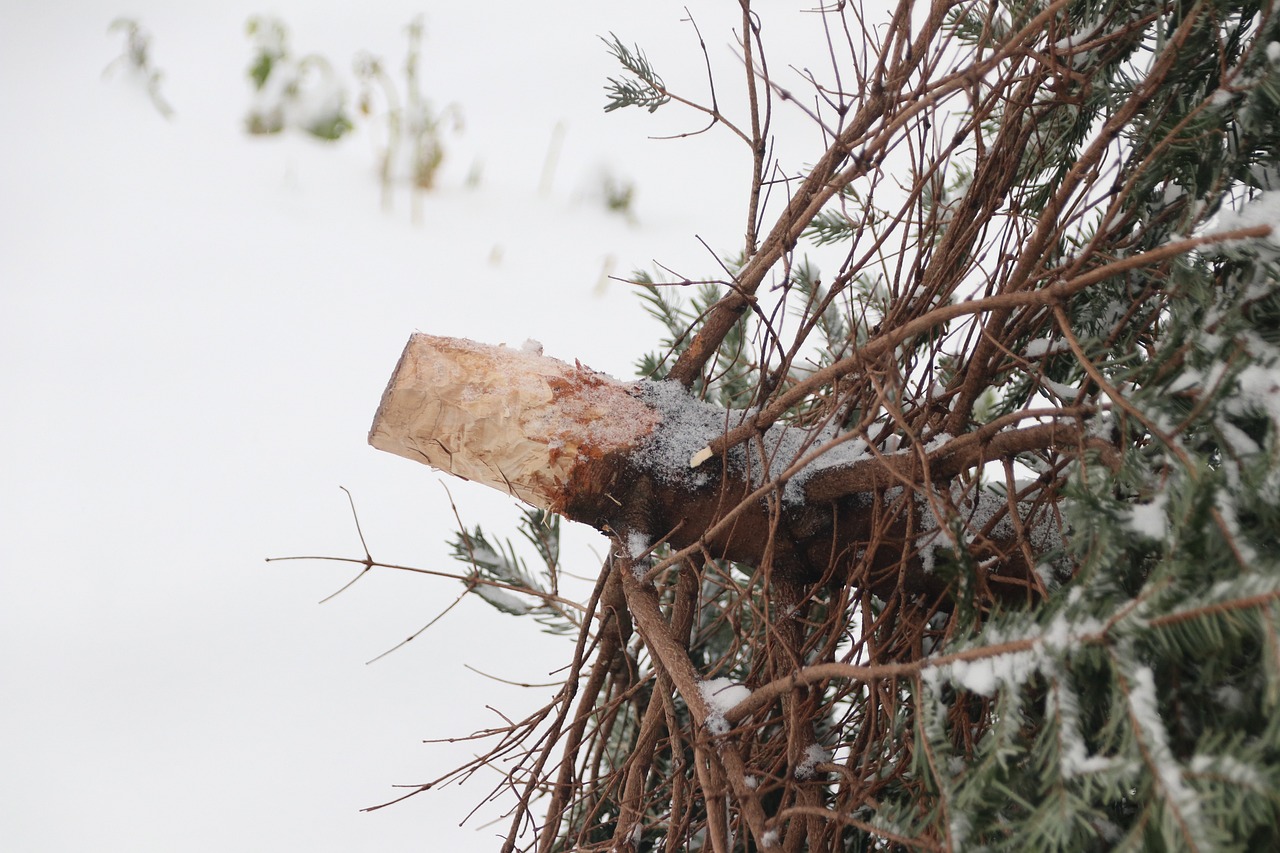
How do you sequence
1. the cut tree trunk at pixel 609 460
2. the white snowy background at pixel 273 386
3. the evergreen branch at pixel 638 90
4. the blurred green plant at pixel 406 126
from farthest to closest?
the blurred green plant at pixel 406 126 < the white snowy background at pixel 273 386 < the evergreen branch at pixel 638 90 < the cut tree trunk at pixel 609 460

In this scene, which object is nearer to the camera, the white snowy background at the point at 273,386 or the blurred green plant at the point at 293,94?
the white snowy background at the point at 273,386

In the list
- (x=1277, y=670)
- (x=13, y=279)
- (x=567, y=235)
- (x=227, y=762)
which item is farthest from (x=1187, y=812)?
(x=13, y=279)

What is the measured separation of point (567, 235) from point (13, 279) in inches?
39.2

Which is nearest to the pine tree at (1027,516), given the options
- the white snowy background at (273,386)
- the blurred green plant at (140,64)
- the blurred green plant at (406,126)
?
the white snowy background at (273,386)

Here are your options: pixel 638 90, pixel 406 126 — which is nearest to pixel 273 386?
pixel 406 126

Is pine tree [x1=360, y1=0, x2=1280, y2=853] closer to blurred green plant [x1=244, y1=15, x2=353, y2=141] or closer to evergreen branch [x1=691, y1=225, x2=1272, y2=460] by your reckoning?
evergreen branch [x1=691, y1=225, x2=1272, y2=460]

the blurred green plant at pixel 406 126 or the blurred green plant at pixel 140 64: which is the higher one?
the blurred green plant at pixel 140 64

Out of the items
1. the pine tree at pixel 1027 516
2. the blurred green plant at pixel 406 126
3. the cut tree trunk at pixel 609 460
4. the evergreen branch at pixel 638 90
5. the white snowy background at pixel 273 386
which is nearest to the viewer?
the pine tree at pixel 1027 516

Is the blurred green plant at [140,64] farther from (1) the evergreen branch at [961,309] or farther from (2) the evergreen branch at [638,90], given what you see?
(1) the evergreen branch at [961,309]

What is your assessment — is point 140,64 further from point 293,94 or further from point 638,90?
point 638,90

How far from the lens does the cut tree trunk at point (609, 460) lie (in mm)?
656

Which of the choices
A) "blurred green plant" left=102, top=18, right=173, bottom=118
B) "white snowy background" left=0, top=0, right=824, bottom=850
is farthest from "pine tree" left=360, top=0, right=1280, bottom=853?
"blurred green plant" left=102, top=18, right=173, bottom=118

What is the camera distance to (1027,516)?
24.1 inches

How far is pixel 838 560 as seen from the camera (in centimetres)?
65
